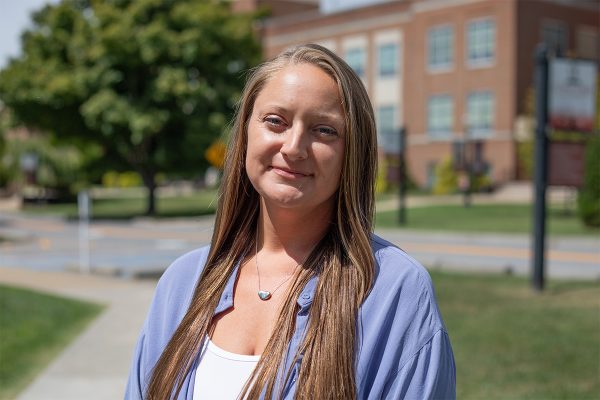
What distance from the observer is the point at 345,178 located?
199 cm

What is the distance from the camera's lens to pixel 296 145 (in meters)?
1.96

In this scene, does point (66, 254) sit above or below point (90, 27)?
below

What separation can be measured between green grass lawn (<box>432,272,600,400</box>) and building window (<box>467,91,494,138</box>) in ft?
109

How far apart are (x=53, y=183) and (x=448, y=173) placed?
22083mm

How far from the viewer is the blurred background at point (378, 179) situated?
25.9ft

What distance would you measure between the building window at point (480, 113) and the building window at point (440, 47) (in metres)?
2.57

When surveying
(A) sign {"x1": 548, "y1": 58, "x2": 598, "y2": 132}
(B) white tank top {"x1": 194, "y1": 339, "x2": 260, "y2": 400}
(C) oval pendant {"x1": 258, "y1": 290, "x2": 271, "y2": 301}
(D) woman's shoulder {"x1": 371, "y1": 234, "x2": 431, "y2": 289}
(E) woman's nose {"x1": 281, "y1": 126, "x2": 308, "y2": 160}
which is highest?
(A) sign {"x1": 548, "y1": 58, "x2": 598, "y2": 132}

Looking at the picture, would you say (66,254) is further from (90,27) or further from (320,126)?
(320,126)

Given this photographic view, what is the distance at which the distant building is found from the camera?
43.0m

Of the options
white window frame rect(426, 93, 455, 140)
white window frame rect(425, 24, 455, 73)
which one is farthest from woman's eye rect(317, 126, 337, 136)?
white window frame rect(425, 24, 455, 73)

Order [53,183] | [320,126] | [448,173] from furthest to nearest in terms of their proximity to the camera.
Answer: [53,183]
[448,173]
[320,126]

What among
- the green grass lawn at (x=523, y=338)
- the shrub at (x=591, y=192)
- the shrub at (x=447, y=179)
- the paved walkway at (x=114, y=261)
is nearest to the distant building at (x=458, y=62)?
the shrub at (x=447, y=179)

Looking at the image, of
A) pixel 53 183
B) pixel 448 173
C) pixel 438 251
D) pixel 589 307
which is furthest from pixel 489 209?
pixel 53 183

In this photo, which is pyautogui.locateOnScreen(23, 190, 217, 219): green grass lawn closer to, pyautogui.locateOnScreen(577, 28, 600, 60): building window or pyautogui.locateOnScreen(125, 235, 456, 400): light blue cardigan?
pyautogui.locateOnScreen(577, 28, 600, 60): building window
